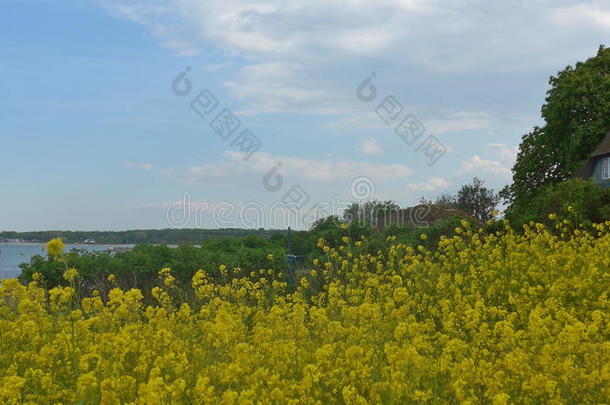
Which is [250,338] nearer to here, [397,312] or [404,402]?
[397,312]

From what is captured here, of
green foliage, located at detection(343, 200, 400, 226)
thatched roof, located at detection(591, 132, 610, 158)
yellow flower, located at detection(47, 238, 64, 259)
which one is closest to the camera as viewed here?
yellow flower, located at detection(47, 238, 64, 259)

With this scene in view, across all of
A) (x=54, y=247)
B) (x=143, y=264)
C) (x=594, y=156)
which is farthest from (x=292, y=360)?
(x=594, y=156)

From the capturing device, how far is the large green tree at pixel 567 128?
3102 centimetres

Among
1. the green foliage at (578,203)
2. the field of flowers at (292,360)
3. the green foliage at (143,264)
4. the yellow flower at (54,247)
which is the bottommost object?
the field of flowers at (292,360)

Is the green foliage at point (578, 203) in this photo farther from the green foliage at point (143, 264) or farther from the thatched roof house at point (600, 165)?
the thatched roof house at point (600, 165)

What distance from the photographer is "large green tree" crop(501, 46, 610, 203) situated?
3102 cm

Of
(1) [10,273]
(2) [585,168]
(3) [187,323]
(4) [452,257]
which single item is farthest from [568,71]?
(3) [187,323]

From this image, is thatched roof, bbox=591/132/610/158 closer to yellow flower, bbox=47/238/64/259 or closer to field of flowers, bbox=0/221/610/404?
field of flowers, bbox=0/221/610/404

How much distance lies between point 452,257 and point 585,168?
24704 mm

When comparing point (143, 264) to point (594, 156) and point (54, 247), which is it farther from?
point (594, 156)

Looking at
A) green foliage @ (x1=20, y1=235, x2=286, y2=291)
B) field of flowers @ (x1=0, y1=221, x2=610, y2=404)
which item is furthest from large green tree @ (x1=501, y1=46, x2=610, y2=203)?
field of flowers @ (x1=0, y1=221, x2=610, y2=404)

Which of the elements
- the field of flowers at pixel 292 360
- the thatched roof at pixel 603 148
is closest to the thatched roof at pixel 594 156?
the thatched roof at pixel 603 148

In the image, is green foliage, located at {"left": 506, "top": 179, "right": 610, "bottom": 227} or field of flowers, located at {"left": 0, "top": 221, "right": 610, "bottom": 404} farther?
green foliage, located at {"left": 506, "top": 179, "right": 610, "bottom": 227}

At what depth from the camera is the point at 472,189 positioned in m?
41.0
